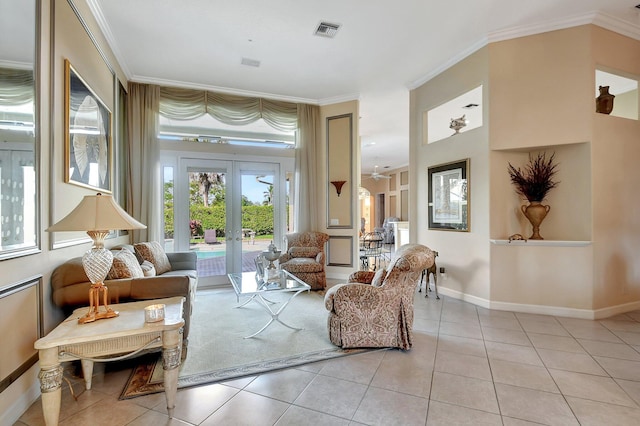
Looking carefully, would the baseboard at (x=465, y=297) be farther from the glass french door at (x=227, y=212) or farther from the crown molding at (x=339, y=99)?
the crown molding at (x=339, y=99)

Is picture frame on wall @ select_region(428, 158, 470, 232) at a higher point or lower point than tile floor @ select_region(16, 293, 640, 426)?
higher

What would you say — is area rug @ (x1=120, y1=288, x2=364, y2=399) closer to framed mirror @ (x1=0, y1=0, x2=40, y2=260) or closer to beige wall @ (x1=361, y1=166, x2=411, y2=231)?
framed mirror @ (x1=0, y1=0, x2=40, y2=260)

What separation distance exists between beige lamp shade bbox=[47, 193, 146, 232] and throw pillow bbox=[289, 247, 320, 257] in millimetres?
3331

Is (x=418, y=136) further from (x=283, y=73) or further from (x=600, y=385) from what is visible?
(x=600, y=385)

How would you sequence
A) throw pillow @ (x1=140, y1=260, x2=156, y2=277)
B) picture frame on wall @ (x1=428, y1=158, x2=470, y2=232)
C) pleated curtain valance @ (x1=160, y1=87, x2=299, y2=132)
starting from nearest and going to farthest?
throw pillow @ (x1=140, y1=260, x2=156, y2=277) → picture frame on wall @ (x1=428, y1=158, x2=470, y2=232) → pleated curtain valance @ (x1=160, y1=87, x2=299, y2=132)

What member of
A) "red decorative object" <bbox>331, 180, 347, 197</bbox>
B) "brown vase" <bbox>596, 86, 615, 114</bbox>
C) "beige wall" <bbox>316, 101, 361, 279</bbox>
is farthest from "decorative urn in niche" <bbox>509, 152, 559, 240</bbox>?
"red decorative object" <bbox>331, 180, 347, 197</bbox>

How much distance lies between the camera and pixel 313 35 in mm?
3756

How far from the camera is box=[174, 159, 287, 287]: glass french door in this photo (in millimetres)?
5219

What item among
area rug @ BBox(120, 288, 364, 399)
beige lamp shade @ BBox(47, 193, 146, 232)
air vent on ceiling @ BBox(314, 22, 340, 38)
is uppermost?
air vent on ceiling @ BBox(314, 22, 340, 38)

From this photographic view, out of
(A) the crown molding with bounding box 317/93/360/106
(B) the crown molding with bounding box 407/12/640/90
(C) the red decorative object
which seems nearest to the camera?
(B) the crown molding with bounding box 407/12/640/90

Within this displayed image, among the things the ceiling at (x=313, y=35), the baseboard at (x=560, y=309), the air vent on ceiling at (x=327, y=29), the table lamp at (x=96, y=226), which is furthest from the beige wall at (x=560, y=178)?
the table lamp at (x=96, y=226)

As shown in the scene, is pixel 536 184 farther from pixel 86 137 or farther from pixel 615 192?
pixel 86 137

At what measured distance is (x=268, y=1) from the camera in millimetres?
3164

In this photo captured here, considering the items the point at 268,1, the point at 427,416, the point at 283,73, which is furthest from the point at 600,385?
the point at 283,73
